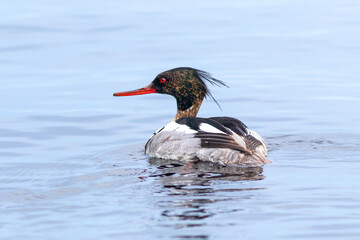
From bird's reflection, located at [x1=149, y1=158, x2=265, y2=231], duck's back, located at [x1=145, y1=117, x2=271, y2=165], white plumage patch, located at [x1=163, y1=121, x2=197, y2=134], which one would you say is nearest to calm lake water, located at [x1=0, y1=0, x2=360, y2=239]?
bird's reflection, located at [x1=149, y1=158, x2=265, y2=231]

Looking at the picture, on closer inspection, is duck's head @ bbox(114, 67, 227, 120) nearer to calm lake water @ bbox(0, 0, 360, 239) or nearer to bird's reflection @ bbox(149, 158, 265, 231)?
calm lake water @ bbox(0, 0, 360, 239)

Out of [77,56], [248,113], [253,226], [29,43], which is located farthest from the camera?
[29,43]

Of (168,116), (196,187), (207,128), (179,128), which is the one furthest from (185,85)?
(196,187)

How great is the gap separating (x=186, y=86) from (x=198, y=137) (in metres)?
1.40

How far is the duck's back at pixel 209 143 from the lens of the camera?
9.32 meters

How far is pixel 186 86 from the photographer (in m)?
10.8

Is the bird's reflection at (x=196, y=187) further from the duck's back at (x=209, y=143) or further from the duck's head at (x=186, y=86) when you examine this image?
the duck's head at (x=186, y=86)

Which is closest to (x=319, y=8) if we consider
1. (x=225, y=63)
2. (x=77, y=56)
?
(x=225, y=63)

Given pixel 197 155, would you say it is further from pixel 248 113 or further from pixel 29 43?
pixel 29 43

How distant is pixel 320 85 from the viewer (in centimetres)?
1433

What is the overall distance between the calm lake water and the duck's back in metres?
0.18

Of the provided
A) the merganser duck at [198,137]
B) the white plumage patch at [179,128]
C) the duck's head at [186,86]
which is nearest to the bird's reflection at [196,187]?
the merganser duck at [198,137]

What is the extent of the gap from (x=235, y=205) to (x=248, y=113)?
214 inches

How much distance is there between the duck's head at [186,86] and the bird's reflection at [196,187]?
1.19 meters
